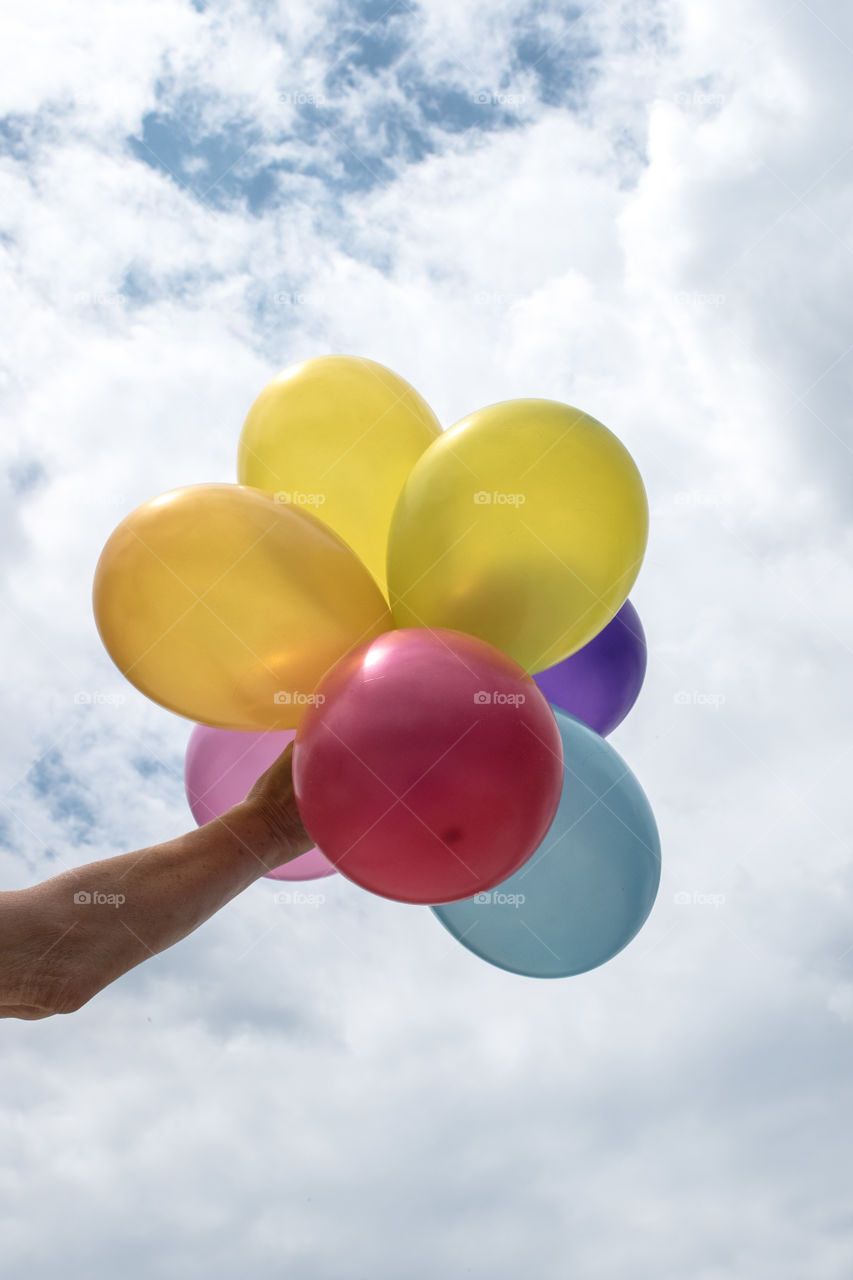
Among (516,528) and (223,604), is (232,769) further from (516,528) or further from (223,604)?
(516,528)

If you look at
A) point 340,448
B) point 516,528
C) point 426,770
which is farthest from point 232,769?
point 516,528

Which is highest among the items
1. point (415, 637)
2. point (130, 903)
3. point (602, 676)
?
point (415, 637)

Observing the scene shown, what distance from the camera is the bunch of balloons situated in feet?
8.82

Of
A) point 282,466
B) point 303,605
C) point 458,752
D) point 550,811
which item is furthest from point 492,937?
point 282,466

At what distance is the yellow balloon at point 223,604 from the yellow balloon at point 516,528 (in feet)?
0.87

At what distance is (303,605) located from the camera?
2.99m

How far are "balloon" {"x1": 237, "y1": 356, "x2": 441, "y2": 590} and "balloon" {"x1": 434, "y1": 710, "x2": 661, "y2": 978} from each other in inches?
46.0

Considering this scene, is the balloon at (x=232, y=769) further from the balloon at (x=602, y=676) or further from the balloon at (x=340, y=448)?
A: the balloon at (x=602, y=676)

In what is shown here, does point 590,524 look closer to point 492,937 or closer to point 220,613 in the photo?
point 220,613

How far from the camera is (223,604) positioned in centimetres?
292

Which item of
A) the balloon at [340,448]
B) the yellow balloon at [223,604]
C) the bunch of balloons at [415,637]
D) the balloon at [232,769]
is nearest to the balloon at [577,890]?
the bunch of balloons at [415,637]

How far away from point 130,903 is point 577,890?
156 centimetres

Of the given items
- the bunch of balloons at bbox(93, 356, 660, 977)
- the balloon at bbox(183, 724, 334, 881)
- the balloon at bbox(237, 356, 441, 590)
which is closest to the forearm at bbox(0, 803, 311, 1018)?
Result: the bunch of balloons at bbox(93, 356, 660, 977)

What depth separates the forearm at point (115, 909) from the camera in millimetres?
2525
